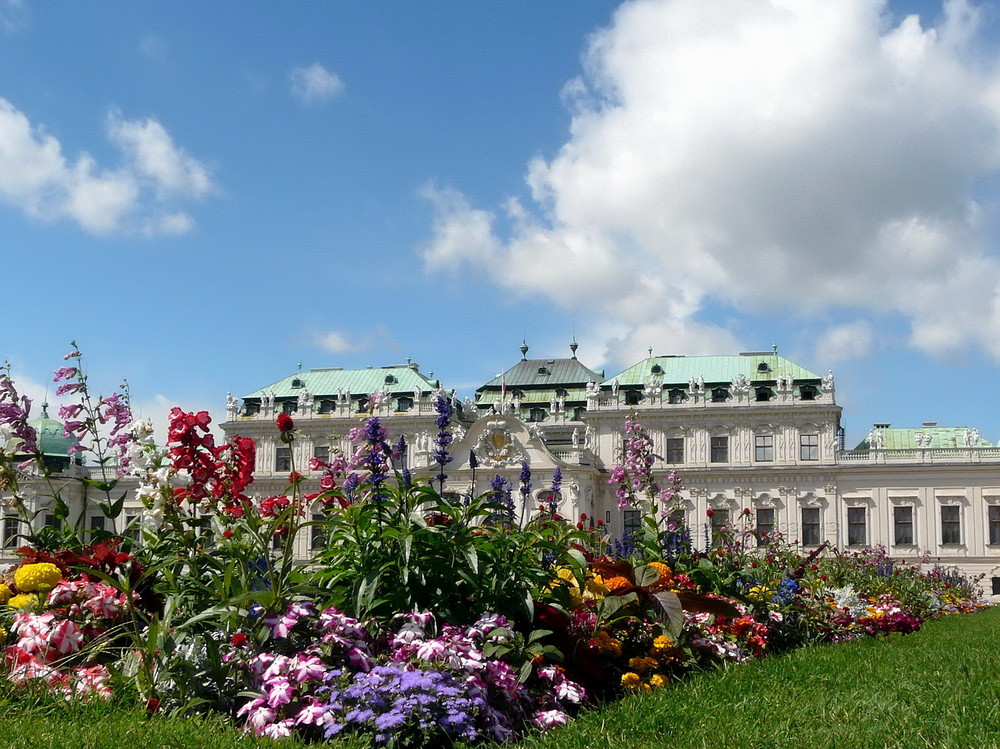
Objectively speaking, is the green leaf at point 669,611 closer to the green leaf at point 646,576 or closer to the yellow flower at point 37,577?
the green leaf at point 646,576

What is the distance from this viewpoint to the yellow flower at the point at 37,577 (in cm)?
698

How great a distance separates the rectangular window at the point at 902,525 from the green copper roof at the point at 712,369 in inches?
276

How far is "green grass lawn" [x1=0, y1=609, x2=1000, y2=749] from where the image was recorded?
508 cm

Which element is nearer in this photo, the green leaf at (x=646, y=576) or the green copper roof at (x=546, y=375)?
the green leaf at (x=646, y=576)

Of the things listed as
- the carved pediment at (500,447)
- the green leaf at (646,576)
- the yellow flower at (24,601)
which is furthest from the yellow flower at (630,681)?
the carved pediment at (500,447)

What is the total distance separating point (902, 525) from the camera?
40531 mm

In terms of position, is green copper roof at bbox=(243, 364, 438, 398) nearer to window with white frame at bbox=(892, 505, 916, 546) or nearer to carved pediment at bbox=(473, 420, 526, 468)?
carved pediment at bbox=(473, 420, 526, 468)

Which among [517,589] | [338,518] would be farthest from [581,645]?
[338,518]

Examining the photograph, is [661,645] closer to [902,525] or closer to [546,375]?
[902,525]

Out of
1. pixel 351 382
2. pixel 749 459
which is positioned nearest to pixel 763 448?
pixel 749 459

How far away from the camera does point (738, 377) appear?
4278 cm

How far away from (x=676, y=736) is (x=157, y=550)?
4156 millimetres

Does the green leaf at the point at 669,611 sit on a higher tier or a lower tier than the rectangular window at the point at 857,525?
higher

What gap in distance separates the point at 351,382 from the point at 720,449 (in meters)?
18.2
